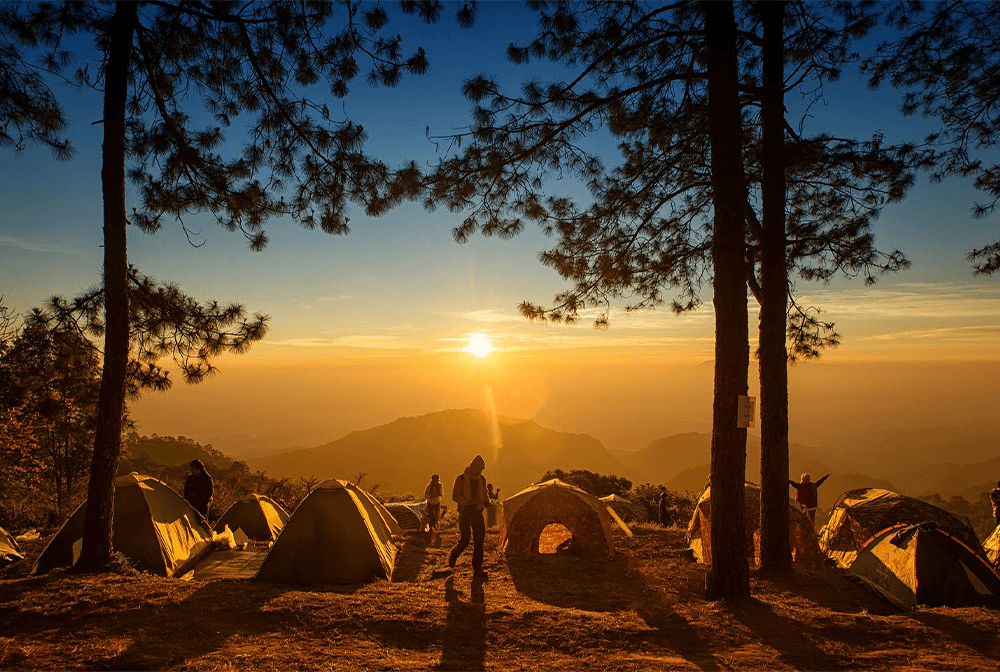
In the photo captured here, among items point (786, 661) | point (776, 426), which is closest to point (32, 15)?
point (786, 661)

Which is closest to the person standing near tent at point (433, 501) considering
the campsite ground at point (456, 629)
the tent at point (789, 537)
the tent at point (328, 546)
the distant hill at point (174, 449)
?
the tent at point (328, 546)

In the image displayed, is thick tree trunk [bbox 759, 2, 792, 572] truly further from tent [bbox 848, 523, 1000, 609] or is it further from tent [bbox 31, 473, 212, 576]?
tent [bbox 31, 473, 212, 576]

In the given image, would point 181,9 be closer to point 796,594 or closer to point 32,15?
point 32,15

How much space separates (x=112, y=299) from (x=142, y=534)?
13.6 feet

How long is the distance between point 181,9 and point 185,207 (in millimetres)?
3035

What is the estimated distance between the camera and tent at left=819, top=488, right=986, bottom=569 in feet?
37.2

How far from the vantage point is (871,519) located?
11.6m

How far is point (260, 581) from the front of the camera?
805 centimetres

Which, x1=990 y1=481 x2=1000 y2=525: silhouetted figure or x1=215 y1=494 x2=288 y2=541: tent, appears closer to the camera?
x1=990 y1=481 x2=1000 y2=525: silhouetted figure

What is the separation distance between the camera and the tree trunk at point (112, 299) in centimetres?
764

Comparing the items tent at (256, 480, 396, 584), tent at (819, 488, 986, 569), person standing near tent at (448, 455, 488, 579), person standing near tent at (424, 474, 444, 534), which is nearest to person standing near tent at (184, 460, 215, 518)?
tent at (256, 480, 396, 584)

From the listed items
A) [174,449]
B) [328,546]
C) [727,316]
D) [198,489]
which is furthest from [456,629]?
[174,449]

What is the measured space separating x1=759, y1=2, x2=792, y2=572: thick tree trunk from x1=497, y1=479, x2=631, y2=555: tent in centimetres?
298

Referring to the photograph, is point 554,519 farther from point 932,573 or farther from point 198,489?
point 198,489
